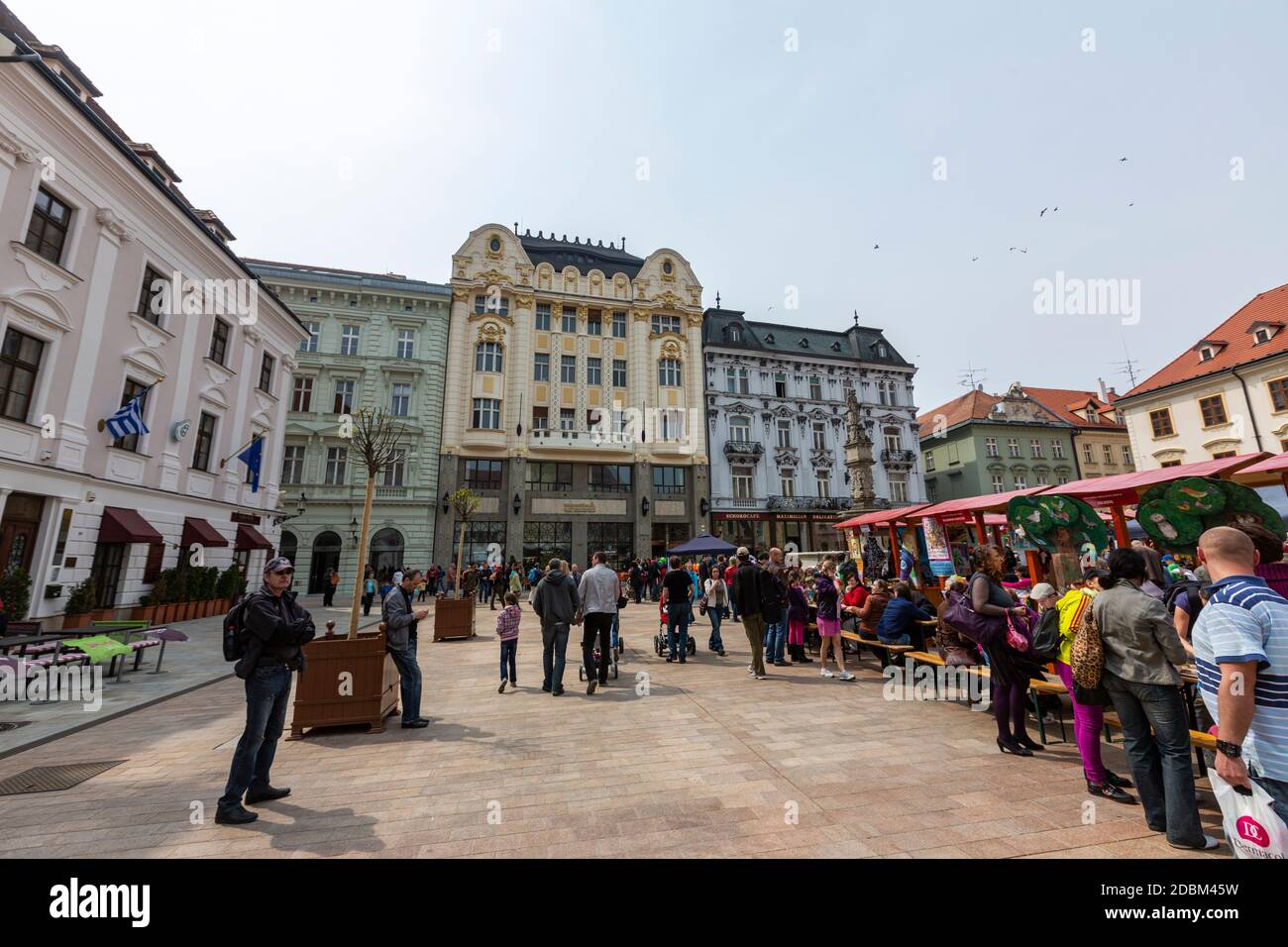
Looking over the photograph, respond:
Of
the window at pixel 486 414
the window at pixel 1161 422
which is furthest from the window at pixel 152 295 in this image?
the window at pixel 1161 422

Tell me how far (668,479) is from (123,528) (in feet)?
80.1

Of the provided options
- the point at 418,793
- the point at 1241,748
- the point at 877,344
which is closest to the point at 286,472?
the point at 418,793

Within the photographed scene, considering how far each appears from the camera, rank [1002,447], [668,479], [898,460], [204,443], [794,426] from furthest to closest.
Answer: [1002,447]
[898,460]
[794,426]
[668,479]
[204,443]

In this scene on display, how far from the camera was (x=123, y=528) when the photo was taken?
13.6m

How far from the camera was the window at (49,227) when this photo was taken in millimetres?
11984

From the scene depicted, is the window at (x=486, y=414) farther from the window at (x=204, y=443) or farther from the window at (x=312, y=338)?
the window at (x=204, y=443)

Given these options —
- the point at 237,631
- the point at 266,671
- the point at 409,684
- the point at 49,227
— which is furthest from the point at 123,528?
the point at 266,671

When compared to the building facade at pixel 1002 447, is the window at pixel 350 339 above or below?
above

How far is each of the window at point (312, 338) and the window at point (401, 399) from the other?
15.8ft

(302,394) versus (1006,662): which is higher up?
(302,394)

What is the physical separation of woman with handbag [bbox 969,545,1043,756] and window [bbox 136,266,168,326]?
70.2 ft

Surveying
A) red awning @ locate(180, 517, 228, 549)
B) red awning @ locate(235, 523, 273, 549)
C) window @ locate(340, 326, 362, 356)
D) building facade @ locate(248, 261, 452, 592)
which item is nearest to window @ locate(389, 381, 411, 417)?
building facade @ locate(248, 261, 452, 592)

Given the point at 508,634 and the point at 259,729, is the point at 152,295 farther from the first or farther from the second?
the point at 259,729
